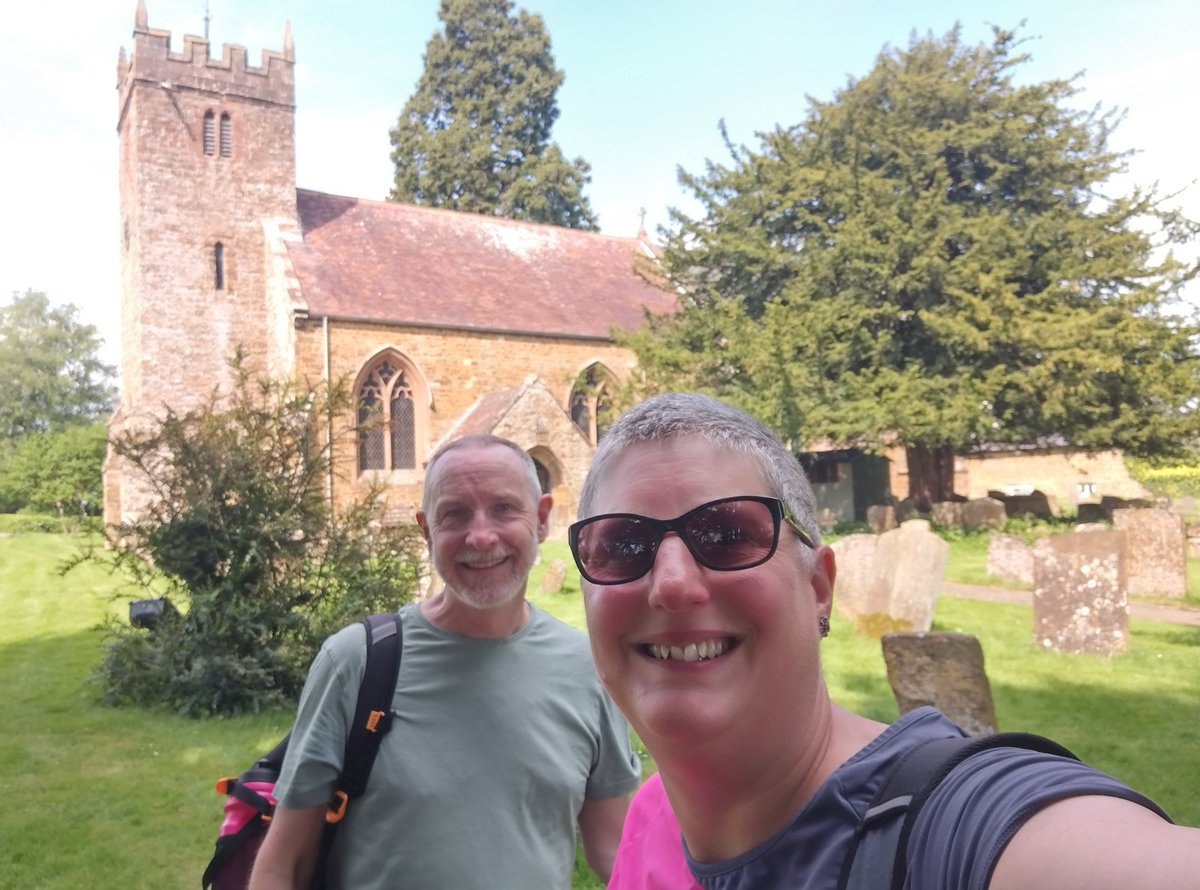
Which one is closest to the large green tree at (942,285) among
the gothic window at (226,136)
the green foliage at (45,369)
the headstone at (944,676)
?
the gothic window at (226,136)

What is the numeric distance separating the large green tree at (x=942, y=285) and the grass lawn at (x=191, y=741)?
969cm

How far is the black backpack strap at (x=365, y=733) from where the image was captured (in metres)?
2.08

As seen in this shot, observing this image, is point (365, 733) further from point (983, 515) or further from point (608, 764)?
point (983, 515)

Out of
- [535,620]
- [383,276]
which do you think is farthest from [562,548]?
[535,620]

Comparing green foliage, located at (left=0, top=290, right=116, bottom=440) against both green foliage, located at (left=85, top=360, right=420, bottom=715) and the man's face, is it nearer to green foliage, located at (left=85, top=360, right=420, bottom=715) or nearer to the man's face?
green foliage, located at (left=85, top=360, right=420, bottom=715)

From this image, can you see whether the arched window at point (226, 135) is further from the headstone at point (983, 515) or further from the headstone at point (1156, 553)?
the headstone at point (1156, 553)

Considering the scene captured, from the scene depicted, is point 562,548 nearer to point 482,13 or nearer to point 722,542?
point 722,542

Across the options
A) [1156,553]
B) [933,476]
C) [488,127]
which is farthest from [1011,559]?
[488,127]

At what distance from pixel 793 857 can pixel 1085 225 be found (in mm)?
22161

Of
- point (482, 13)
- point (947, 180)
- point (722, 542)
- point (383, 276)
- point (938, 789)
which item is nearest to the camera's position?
point (938, 789)

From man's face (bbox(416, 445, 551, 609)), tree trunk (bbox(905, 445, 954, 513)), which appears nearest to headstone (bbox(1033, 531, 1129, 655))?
man's face (bbox(416, 445, 551, 609))

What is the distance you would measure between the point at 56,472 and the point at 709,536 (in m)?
42.5

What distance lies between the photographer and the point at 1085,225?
19.7 meters

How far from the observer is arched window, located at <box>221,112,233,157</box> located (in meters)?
23.4
